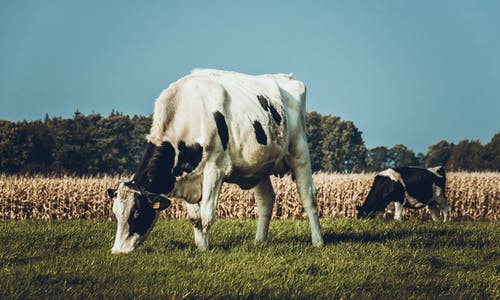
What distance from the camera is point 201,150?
30.1ft

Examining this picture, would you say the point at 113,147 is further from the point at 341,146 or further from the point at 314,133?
the point at 341,146

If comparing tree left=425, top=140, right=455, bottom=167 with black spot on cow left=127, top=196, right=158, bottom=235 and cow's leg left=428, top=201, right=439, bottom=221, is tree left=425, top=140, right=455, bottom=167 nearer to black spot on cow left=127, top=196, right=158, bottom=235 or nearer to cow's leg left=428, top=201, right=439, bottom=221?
cow's leg left=428, top=201, right=439, bottom=221

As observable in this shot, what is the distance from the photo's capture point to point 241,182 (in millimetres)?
10398

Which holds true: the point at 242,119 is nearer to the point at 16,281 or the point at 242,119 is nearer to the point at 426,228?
the point at 16,281

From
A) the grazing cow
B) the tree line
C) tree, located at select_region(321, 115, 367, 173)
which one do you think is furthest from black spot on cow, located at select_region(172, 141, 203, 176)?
tree, located at select_region(321, 115, 367, 173)

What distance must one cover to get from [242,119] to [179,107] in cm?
102

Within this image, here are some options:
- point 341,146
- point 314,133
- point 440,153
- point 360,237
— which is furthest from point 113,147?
point 360,237

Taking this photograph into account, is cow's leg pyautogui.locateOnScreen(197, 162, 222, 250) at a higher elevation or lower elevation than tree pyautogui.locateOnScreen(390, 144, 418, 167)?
lower

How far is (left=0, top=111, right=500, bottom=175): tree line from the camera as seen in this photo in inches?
2366

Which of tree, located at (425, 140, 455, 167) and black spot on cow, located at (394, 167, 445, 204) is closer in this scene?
black spot on cow, located at (394, 167, 445, 204)

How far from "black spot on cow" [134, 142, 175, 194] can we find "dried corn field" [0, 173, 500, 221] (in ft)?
44.1

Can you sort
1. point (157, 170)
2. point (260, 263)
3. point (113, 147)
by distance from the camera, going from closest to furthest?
point (260, 263) < point (157, 170) < point (113, 147)

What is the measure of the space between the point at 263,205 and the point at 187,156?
98.9 inches

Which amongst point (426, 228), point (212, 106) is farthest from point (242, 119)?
point (426, 228)
